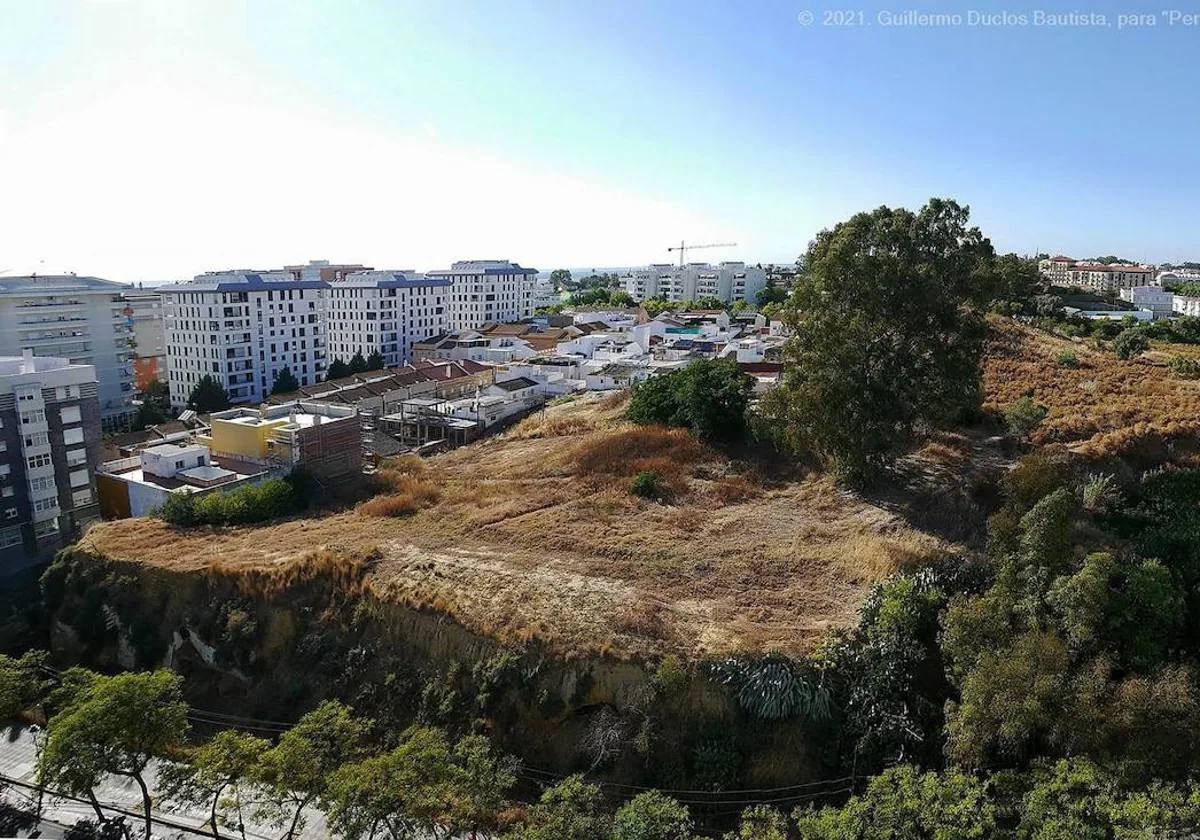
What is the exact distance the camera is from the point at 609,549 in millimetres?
19969

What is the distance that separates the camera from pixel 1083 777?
1111cm

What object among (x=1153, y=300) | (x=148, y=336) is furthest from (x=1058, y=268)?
(x=148, y=336)

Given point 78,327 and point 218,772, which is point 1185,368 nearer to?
point 218,772

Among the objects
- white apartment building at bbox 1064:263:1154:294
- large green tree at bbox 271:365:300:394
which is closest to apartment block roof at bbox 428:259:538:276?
large green tree at bbox 271:365:300:394

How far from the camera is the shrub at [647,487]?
2373 cm

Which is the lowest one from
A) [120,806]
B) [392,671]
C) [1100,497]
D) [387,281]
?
[120,806]

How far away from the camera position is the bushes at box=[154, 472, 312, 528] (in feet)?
80.4

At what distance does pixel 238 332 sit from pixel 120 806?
4481 centimetres

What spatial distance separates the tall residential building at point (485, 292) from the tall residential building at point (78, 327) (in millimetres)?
28718

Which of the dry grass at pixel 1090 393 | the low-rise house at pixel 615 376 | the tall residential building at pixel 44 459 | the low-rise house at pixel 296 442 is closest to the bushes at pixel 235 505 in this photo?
the low-rise house at pixel 296 442

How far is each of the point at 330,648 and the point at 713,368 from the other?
16.7 m

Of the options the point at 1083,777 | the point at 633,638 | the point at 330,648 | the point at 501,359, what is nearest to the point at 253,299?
the point at 501,359

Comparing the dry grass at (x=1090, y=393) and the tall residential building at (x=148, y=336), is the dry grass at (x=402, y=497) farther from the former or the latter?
the tall residential building at (x=148, y=336)

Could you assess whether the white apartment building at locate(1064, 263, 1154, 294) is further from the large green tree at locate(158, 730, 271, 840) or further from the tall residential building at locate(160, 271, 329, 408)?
the large green tree at locate(158, 730, 271, 840)
